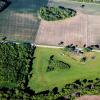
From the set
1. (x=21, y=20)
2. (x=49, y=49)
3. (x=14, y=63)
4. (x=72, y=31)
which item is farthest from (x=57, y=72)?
(x=21, y=20)

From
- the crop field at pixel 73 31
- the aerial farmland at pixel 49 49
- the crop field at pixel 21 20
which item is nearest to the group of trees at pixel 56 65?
the aerial farmland at pixel 49 49

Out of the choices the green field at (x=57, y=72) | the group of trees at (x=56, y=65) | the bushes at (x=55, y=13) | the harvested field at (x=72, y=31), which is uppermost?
the bushes at (x=55, y=13)

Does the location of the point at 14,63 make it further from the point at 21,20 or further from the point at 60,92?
the point at 21,20

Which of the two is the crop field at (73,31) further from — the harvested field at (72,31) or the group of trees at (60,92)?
the group of trees at (60,92)

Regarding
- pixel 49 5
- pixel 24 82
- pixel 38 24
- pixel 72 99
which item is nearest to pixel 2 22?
pixel 38 24

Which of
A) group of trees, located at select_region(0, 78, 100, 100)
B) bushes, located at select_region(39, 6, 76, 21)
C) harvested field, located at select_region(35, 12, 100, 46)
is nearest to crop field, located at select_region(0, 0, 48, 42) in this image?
bushes, located at select_region(39, 6, 76, 21)

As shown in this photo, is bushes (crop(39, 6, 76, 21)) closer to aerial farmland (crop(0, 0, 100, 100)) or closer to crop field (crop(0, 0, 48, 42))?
aerial farmland (crop(0, 0, 100, 100))

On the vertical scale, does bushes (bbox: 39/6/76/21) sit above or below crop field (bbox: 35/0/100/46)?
above
